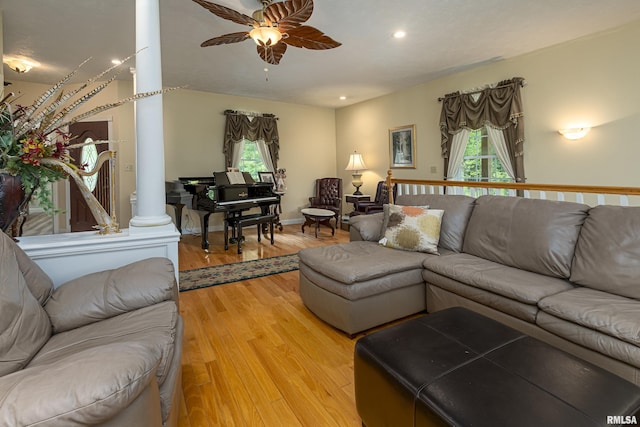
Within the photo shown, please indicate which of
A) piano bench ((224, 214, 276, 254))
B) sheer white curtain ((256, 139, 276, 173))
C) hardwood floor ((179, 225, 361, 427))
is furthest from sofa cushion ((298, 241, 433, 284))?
sheer white curtain ((256, 139, 276, 173))

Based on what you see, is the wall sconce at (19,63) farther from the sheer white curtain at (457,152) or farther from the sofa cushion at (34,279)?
the sheer white curtain at (457,152)

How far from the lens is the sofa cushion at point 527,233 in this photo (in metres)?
2.12

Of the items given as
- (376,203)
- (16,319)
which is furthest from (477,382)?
(376,203)

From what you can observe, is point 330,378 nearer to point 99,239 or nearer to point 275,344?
point 275,344

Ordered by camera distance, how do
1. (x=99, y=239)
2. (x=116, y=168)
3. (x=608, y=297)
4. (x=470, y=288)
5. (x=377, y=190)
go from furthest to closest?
(x=377, y=190) → (x=116, y=168) → (x=470, y=288) → (x=99, y=239) → (x=608, y=297)

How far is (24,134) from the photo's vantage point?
5.24 feet

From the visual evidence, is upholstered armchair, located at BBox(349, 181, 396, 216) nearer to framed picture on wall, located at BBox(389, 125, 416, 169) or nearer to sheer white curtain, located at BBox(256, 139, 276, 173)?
framed picture on wall, located at BBox(389, 125, 416, 169)

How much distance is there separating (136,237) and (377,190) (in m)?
4.84

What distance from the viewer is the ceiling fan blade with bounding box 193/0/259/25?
7.64 feet

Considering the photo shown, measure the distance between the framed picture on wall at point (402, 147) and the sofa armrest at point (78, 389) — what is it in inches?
221

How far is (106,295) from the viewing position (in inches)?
60.5

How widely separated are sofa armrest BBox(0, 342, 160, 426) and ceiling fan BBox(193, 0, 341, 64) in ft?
7.83

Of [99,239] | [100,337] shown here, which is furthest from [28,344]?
[99,239]

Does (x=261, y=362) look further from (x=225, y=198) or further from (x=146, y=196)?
(x=225, y=198)
